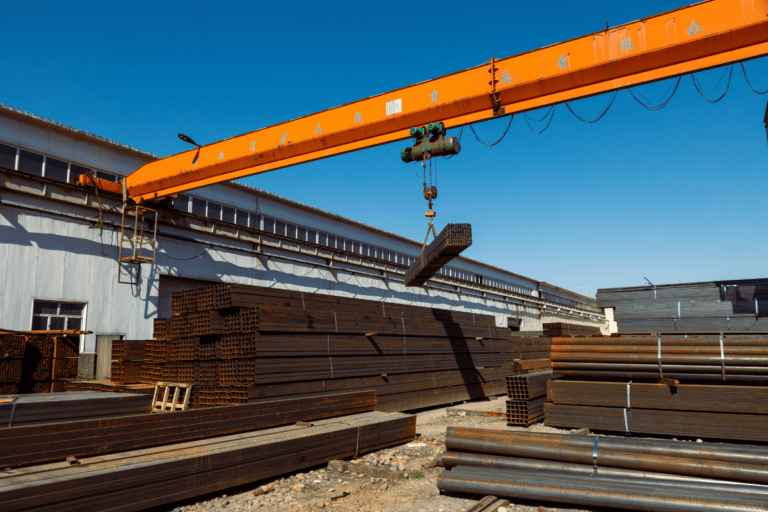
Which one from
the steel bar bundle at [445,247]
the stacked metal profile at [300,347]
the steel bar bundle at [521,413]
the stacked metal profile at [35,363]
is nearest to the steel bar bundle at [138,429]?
the stacked metal profile at [300,347]

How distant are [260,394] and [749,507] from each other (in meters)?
6.33

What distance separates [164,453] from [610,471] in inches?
192

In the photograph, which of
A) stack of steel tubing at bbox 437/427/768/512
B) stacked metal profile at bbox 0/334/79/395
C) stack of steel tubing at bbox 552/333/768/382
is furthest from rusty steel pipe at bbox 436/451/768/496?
stacked metal profile at bbox 0/334/79/395

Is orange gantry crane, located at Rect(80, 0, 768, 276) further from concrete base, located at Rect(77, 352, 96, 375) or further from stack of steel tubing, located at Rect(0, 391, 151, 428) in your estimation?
stack of steel tubing, located at Rect(0, 391, 151, 428)

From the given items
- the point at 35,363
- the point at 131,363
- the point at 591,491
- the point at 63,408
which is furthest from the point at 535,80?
the point at 35,363

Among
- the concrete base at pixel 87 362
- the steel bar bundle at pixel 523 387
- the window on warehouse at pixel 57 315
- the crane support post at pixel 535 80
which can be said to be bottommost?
the steel bar bundle at pixel 523 387

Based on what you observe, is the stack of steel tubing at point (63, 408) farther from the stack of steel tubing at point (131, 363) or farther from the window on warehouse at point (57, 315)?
the window on warehouse at point (57, 315)

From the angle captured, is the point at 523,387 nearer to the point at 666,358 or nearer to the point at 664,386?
the point at 664,386

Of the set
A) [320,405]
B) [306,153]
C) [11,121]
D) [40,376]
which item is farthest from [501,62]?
[11,121]

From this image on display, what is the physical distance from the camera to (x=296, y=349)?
857 cm

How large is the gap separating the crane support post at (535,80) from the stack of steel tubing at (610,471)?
245 inches

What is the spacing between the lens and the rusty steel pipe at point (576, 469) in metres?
4.75

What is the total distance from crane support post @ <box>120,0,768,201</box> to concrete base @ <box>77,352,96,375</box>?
250 inches

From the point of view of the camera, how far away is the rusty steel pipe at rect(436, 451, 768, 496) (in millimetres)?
4746
